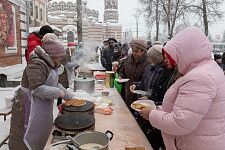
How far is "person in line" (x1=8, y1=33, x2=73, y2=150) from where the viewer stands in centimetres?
262

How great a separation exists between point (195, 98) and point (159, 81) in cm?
168

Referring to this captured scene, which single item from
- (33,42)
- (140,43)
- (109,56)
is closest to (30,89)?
(33,42)

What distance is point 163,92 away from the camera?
3.18 metres

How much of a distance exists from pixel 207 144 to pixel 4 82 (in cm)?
1003

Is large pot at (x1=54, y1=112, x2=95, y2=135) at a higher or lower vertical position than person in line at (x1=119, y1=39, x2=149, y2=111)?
lower

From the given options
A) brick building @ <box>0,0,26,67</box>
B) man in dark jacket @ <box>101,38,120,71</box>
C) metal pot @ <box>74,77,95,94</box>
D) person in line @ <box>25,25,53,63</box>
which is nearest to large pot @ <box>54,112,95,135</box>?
metal pot @ <box>74,77,95,94</box>

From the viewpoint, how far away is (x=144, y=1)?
77.0ft

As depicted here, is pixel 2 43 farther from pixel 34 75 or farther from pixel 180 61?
pixel 180 61

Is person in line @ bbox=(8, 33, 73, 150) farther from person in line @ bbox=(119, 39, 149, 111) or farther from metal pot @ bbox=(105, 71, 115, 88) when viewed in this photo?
metal pot @ bbox=(105, 71, 115, 88)

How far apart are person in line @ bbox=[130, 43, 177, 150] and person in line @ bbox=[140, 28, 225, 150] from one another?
3.82 ft

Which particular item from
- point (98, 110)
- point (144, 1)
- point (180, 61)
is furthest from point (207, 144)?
point (144, 1)

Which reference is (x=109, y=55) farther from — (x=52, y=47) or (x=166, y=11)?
(x=166, y=11)

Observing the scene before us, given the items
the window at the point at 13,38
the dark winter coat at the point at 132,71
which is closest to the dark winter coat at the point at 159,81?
the dark winter coat at the point at 132,71

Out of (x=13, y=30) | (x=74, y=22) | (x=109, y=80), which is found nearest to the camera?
(x=109, y=80)
